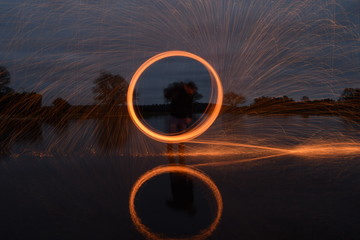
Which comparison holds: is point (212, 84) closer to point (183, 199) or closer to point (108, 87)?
point (183, 199)

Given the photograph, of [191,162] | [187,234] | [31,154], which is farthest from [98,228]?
[31,154]

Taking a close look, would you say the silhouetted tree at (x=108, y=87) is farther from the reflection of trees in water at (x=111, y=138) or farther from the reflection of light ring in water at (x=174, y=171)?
the reflection of light ring in water at (x=174, y=171)

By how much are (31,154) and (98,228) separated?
633 centimetres

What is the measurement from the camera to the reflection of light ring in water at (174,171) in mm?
3320

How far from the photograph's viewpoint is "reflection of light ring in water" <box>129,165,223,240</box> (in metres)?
3.32

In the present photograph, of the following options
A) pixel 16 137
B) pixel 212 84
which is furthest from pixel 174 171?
pixel 16 137

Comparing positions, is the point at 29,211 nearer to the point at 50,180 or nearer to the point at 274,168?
the point at 50,180

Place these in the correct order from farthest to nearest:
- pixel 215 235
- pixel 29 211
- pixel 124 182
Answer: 1. pixel 124 182
2. pixel 29 211
3. pixel 215 235

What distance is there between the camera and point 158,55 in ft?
26.4

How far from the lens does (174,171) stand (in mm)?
6367

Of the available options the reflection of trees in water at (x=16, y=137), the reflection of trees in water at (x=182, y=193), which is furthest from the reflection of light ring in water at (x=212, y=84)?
the reflection of trees in water at (x=16, y=137)

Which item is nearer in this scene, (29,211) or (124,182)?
(29,211)

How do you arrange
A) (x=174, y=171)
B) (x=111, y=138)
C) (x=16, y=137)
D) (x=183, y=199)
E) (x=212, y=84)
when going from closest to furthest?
1. (x=183, y=199)
2. (x=174, y=171)
3. (x=212, y=84)
4. (x=111, y=138)
5. (x=16, y=137)

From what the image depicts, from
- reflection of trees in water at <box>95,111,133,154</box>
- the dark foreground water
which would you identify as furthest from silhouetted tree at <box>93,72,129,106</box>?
the dark foreground water
